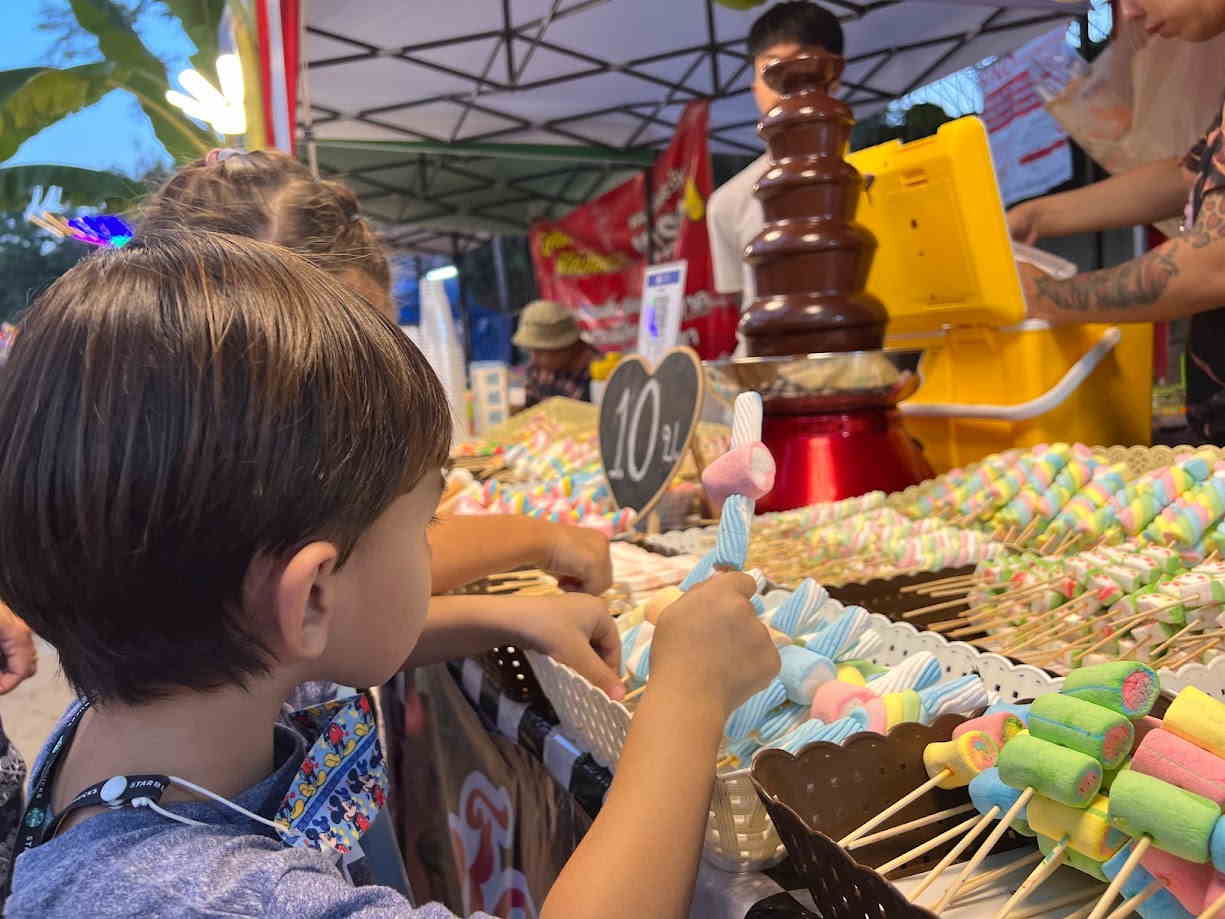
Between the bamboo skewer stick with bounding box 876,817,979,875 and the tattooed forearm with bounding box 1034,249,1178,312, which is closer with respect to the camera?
the bamboo skewer stick with bounding box 876,817,979,875

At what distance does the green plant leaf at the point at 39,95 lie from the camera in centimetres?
358

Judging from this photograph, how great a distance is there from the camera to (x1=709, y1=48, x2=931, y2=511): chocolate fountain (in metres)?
1.91

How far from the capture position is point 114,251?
0.83 meters

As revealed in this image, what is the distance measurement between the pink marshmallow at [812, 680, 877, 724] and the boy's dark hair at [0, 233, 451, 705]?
0.53 meters

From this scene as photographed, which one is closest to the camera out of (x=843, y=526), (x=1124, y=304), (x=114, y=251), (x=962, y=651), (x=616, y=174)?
(x=114, y=251)

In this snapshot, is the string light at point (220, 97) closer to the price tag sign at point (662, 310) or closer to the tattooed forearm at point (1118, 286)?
the price tag sign at point (662, 310)

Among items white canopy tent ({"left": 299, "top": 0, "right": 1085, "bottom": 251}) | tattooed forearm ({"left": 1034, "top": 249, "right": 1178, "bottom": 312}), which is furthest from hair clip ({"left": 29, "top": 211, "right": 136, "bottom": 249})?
white canopy tent ({"left": 299, "top": 0, "right": 1085, "bottom": 251})

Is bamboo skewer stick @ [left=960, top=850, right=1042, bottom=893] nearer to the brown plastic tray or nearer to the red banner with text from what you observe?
the brown plastic tray

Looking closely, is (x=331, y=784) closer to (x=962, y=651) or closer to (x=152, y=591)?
(x=152, y=591)

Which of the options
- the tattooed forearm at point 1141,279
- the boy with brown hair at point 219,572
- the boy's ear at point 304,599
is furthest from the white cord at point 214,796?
the tattooed forearm at point 1141,279

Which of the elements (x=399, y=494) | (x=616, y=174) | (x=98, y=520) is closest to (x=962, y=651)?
(x=399, y=494)

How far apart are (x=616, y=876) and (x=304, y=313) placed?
529 mm

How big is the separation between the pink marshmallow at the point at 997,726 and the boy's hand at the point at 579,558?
0.89 m

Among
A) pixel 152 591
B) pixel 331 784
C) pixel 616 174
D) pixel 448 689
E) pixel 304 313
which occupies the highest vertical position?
pixel 616 174
